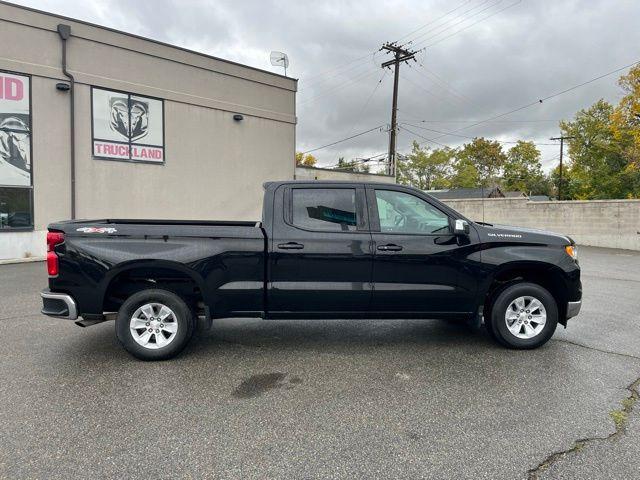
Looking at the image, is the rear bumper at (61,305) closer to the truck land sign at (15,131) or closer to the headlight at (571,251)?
the headlight at (571,251)

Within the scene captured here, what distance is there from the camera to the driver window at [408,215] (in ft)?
15.0

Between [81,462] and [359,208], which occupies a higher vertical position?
[359,208]

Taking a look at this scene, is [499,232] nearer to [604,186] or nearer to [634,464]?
[634,464]

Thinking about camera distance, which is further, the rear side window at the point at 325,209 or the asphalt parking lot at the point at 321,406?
the rear side window at the point at 325,209

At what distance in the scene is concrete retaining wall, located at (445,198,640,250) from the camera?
18109 millimetres

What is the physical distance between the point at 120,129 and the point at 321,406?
501 inches

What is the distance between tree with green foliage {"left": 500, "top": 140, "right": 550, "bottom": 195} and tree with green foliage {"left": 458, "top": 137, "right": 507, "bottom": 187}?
2.16 metres

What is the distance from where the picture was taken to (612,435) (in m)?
2.98

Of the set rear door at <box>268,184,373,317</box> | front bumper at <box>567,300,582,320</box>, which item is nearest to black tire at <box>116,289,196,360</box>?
rear door at <box>268,184,373,317</box>

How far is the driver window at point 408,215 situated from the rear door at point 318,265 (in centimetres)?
25

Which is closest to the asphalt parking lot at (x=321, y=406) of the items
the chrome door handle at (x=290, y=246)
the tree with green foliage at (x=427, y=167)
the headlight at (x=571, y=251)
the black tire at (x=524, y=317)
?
the black tire at (x=524, y=317)

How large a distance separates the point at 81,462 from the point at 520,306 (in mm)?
4275

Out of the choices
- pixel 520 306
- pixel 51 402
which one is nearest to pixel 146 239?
pixel 51 402

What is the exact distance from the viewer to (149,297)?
14.1 feet
